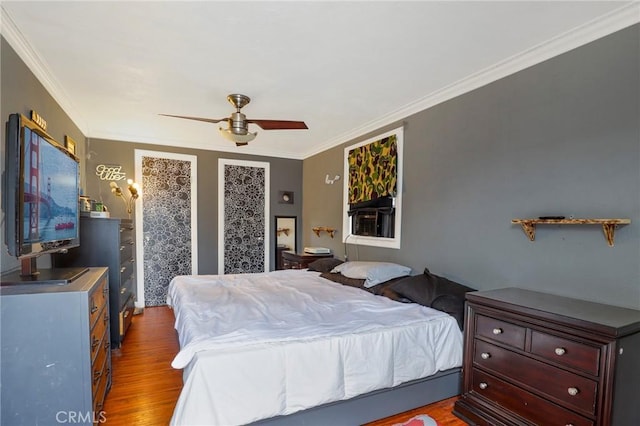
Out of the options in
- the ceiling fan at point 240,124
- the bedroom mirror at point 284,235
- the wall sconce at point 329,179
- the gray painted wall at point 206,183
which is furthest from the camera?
the bedroom mirror at point 284,235

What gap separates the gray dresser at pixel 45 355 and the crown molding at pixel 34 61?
1591mm

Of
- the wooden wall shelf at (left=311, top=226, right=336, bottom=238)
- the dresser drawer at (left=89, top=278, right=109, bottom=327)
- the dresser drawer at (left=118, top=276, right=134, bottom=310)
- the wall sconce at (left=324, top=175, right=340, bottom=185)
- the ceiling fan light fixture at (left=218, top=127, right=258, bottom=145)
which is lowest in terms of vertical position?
the dresser drawer at (left=118, top=276, right=134, bottom=310)

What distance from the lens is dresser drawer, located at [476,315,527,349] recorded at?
1.85m

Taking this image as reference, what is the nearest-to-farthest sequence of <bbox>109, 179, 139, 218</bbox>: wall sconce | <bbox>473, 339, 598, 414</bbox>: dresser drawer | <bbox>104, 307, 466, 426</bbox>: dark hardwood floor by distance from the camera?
<bbox>473, 339, 598, 414</bbox>: dresser drawer → <bbox>104, 307, 466, 426</bbox>: dark hardwood floor → <bbox>109, 179, 139, 218</bbox>: wall sconce

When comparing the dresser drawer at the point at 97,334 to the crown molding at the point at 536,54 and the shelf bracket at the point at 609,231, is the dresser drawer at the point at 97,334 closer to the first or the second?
the shelf bracket at the point at 609,231

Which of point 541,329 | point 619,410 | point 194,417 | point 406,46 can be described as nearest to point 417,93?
point 406,46

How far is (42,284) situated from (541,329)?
2.66m

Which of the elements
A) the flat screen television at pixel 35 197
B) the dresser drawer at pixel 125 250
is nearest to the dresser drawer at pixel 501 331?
the flat screen television at pixel 35 197

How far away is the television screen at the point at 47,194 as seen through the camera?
5.48ft

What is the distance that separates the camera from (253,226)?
549 cm

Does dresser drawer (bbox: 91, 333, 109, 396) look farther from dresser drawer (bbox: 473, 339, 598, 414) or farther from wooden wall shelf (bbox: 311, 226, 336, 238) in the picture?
wooden wall shelf (bbox: 311, 226, 336, 238)

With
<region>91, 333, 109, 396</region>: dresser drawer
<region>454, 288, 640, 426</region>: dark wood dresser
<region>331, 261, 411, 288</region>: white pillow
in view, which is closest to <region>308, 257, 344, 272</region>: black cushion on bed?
<region>331, 261, 411, 288</region>: white pillow

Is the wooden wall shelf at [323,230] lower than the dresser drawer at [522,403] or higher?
higher

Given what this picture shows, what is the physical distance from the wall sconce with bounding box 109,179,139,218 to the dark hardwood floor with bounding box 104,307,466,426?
70.9 inches
